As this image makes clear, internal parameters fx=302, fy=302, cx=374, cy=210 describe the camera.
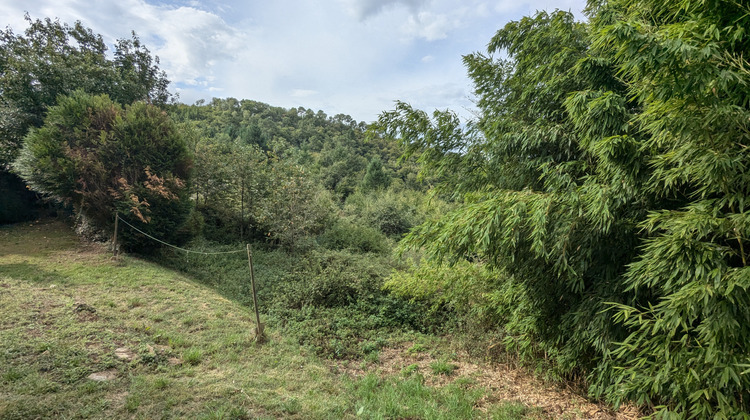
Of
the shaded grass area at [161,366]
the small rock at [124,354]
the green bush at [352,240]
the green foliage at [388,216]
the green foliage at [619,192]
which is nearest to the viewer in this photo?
the green foliage at [619,192]

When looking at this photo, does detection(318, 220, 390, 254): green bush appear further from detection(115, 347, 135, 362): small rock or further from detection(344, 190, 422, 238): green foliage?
detection(115, 347, 135, 362): small rock

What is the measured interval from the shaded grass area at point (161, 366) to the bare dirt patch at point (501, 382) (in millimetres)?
278

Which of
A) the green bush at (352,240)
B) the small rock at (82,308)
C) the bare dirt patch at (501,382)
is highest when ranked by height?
the green bush at (352,240)

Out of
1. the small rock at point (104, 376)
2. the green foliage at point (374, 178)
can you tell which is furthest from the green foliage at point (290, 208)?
the green foliage at point (374, 178)

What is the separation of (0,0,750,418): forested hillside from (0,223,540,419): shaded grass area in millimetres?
993

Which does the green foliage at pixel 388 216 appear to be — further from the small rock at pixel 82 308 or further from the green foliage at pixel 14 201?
the green foliage at pixel 14 201

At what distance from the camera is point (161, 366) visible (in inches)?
145

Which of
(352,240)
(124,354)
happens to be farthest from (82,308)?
(352,240)

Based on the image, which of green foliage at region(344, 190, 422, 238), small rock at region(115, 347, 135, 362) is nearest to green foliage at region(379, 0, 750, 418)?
small rock at region(115, 347, 135, 362)

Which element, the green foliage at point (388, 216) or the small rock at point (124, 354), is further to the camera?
the green foliage at point (388, 216)

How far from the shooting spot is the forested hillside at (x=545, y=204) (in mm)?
1979

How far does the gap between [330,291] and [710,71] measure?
21.6ft

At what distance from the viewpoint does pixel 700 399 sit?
2.13 metres

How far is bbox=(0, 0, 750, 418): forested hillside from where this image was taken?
198 centimetres
